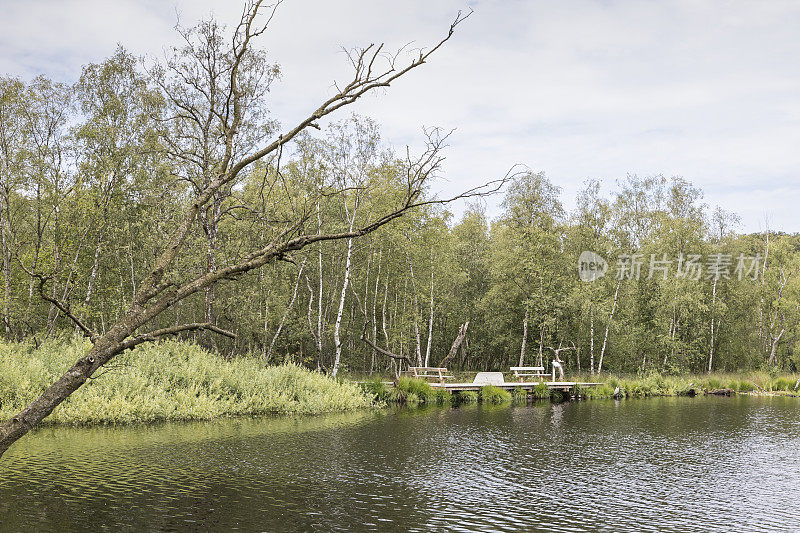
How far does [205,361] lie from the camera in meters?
25.1

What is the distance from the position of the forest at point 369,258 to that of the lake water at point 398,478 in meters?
6.96

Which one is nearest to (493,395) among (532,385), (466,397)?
(466,397)

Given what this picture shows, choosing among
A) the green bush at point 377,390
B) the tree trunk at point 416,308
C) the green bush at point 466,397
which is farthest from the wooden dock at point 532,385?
the green bush at point 377,390

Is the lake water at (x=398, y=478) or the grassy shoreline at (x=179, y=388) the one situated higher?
the grassy shoreline at (x=179, y=388)

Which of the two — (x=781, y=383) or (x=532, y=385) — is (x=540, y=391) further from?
(x=781, y=383)

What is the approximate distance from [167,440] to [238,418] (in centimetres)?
572

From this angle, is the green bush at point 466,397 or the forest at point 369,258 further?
the green bush at point 466,397

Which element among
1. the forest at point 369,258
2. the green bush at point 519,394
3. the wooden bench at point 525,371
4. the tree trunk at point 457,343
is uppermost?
the forest at point 369,258

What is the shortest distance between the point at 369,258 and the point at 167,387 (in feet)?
59.9

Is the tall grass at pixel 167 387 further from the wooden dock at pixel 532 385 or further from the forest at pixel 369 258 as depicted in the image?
the wooden dock at pixel 532 385

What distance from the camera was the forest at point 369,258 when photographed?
30594mm

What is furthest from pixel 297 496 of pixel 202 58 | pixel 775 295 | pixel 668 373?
pixel 775 295

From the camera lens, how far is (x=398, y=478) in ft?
47.7

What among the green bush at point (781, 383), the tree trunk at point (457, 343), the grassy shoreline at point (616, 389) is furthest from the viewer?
the green bush at point (781, 383)
